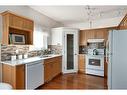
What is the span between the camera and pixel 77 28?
5.79m

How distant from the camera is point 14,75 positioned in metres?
2.68

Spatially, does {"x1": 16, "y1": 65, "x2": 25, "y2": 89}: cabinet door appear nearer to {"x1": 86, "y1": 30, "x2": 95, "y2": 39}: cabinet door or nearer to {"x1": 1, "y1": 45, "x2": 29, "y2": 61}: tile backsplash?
{"x1": 1, "y1": 45, "x2": 29, "y2": 61}: tile backsplash

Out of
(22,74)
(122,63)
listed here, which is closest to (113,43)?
(122,63)

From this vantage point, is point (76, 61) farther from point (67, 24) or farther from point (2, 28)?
point (2, 28)

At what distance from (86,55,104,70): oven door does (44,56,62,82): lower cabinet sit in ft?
4.07

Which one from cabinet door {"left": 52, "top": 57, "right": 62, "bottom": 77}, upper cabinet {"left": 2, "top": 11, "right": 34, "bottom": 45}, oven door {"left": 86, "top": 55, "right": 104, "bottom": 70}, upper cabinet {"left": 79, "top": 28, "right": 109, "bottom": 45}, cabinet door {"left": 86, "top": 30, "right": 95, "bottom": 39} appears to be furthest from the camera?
cabinet door {"left": 86, "top": 30, "right": 95, "bottom": 39}

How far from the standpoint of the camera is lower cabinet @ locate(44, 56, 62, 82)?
396 cm

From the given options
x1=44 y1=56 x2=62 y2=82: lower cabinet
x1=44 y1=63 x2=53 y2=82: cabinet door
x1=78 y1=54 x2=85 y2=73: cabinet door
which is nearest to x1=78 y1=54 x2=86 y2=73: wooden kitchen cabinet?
x1=78 y1=54 x2=85 y2=73: cabinet door

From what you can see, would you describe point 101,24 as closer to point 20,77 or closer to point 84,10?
point 84,10

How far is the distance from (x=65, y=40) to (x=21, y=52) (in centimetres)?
226

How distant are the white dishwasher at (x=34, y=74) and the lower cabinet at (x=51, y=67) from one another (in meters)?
0.29

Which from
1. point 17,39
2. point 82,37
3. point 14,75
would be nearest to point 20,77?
point 14,75

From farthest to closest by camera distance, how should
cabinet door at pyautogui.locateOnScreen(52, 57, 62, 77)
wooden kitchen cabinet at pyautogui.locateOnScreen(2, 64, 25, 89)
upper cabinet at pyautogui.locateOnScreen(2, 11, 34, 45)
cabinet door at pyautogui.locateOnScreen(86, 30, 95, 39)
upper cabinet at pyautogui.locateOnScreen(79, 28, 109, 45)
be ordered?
cabinet door at pyautogui.locateOnScreen(86, 30, 95, 39) → upper cabinet at pyautogui.locateOnScreen(79, 28, 109, 45) → cabinet door at pyautogui.locateOnScreen(52, 57, 62, 77) → upper cabinet at pyautogui.locateOnScreen(2, 11, 34, 45) → wooden kitchen cabinet at pyautogui.locateOnScreen(2, 64, 25, 89)
